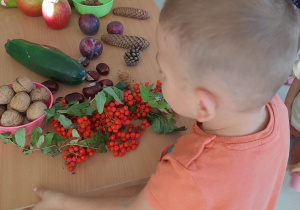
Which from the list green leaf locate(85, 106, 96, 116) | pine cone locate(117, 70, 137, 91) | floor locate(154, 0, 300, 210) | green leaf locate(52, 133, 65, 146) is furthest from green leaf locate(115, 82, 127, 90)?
floor locate(154, 0, 300, 210)

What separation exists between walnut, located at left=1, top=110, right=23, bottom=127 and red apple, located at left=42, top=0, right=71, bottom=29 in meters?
0.46

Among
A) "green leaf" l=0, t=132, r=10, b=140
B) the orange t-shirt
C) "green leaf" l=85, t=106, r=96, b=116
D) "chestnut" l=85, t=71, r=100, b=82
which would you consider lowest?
"green leaf" l=0, t=132, r=10, b=140

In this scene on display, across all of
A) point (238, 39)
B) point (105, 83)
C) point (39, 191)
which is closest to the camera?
point (238, 39)

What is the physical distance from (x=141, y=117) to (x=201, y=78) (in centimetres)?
37

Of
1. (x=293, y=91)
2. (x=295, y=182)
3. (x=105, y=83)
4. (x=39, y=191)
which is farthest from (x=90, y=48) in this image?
(x=295, y=182)

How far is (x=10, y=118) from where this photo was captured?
63 centimetres

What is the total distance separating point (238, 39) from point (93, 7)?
80 centimetres

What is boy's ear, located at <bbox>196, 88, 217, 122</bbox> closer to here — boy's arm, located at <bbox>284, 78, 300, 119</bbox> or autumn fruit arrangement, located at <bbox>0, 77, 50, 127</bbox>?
autumn fruit arrangement, located at <bbox>0, 77, 50, 127</bbox>

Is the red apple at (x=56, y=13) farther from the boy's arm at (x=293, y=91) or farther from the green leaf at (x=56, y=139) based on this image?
the boy's arm at (x=293, y=91)

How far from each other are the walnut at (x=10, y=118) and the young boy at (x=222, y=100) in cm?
17

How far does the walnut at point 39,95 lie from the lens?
0.69 metres

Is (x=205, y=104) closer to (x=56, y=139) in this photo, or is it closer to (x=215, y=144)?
(x=215, y=144)

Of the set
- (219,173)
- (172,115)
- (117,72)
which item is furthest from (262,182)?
(117,72)

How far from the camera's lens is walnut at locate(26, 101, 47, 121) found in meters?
0.66
